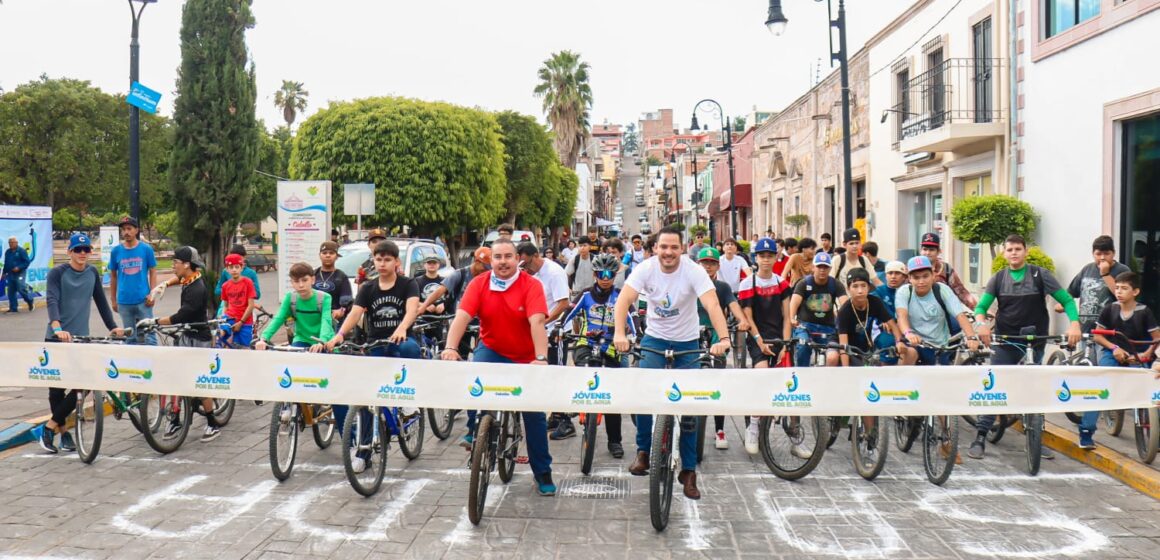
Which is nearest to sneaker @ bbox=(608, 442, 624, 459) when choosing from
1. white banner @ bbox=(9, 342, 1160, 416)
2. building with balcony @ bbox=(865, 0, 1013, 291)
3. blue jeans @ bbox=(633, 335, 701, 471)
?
blue jeans @ bbox=(633, 335, 701, 471)

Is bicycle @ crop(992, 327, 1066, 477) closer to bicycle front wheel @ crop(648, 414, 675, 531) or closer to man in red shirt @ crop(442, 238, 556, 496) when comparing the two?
bicycle front wheel @ crop(648, 414, 675, 531)

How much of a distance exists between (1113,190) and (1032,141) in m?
2.30

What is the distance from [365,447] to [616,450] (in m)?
2.26

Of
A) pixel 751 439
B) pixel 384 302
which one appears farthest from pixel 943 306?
pixel 384 302

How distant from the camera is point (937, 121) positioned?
17.1m

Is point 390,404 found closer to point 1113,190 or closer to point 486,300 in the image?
point 486,300

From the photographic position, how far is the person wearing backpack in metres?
7.48

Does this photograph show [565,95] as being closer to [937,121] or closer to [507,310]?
[937,121]

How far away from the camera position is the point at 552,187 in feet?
172

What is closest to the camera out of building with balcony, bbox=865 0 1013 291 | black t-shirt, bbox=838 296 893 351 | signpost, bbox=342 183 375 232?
black t-shirt, bbox=838 296 893 351

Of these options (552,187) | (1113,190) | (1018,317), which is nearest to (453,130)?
(552,187)

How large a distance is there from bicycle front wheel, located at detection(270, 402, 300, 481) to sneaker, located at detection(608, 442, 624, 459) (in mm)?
2602

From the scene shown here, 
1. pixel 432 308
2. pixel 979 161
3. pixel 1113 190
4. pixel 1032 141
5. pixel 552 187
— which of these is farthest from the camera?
pixel 552 187

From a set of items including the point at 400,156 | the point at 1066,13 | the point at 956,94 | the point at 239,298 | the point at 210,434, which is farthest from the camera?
the point at 400,156
